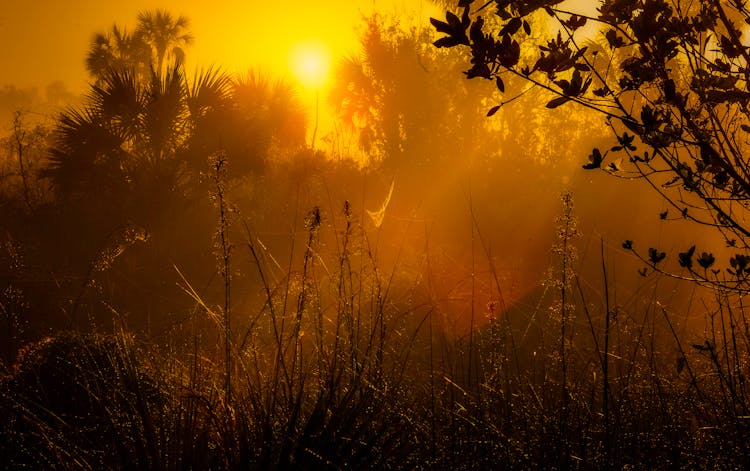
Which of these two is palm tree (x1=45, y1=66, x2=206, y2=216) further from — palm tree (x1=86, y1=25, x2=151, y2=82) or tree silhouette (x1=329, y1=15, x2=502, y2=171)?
palm tree (x1=86, y1=25, x2=151, y2=82)

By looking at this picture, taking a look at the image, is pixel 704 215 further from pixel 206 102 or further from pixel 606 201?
pixel 206 102

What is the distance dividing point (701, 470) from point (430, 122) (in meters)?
14.9

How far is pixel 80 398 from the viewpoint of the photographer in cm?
330

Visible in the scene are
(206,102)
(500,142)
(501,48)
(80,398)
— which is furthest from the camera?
(500,142)

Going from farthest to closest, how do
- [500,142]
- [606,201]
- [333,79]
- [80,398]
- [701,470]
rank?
[333,79]
[500,142]
[606,201]
[80,398]
[701,470]

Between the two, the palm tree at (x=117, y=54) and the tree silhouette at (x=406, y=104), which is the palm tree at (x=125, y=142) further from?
the palm tree at (x=117, y=54)

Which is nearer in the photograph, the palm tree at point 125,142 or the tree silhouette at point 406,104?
the palm tree at point 125,142

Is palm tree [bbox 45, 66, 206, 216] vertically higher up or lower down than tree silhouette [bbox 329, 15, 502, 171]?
lower down

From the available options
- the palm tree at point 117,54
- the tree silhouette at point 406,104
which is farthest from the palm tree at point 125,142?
the palm tree at point 117,54

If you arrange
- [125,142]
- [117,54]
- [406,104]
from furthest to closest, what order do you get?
[117,54]
[406,104]
[125,142]

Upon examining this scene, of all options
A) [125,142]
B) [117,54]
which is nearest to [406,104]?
[125,142]

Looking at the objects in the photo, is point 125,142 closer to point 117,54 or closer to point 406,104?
point 406,104

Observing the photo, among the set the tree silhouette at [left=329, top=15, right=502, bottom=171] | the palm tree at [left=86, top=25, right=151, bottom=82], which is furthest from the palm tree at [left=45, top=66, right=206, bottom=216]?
the palm tree at [left=86, top=25, right=151, bottom=82]

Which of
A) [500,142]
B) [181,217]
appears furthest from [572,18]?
[500,142]
